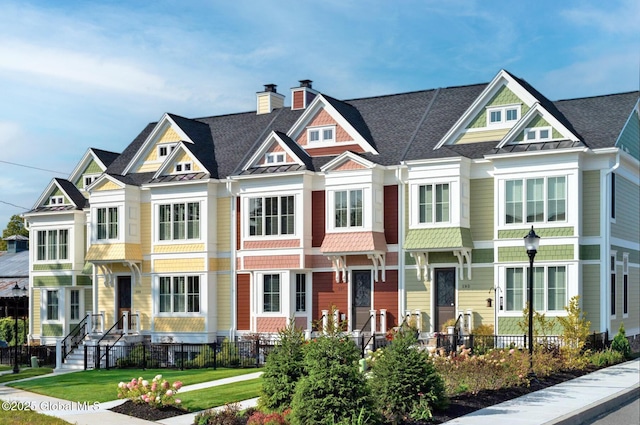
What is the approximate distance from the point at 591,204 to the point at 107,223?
65.4 feet

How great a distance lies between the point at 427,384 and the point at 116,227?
2392cm

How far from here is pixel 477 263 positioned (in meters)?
31.1

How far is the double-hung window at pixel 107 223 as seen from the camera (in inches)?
1469

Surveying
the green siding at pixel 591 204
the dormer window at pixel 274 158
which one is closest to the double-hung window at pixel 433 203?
the green siding at pixel 591 204

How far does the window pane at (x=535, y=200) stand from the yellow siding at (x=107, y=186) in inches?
682

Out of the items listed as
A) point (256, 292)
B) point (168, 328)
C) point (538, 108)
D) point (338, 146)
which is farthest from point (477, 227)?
point (168, 328)

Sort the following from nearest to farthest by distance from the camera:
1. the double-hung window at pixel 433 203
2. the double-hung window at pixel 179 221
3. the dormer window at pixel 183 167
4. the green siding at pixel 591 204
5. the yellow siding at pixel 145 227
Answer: the green siding at pixel 591 204 < the double-hung window at pixel 433 203 < the double-hung window at pixel 179 221 < the dormer window at pixel 183 167 < the yellow siding at pixel 145 227

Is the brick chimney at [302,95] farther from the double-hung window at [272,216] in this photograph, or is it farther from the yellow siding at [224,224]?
the double-hung window at [272,216]

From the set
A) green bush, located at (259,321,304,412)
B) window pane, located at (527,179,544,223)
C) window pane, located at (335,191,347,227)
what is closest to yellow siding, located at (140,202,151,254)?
window pane, located at (335,191,347,227)

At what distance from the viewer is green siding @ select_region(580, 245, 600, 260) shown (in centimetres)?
2942

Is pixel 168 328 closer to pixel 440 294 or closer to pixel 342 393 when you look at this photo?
pixel 440 294

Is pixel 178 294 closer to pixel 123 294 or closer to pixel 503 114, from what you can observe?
pixel 123 294

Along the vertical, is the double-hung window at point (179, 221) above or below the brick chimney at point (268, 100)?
below

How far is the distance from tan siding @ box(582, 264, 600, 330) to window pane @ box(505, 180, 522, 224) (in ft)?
9.26
